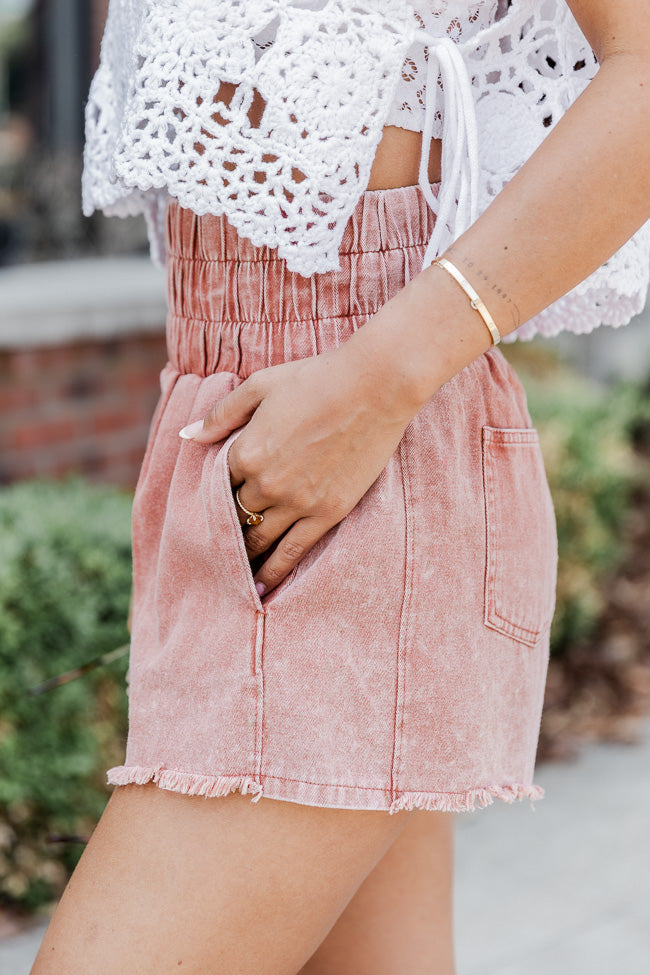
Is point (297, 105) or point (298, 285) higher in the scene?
point (297, 105)

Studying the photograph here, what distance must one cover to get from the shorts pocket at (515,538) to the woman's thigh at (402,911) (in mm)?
328

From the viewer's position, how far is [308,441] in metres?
1.04

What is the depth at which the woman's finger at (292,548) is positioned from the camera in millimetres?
1081

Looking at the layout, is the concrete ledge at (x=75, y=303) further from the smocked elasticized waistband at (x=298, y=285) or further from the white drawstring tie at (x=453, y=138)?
the white drawstring tie at (x=453, y=138)

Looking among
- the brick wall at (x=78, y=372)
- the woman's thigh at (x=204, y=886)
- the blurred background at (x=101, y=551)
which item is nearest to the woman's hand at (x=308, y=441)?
the woman's thigh at (x=204, y=886)

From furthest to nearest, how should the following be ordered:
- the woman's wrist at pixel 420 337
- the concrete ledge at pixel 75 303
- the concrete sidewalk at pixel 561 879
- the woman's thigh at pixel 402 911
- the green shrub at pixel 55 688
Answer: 1. the concrete ledge at pixel 75 303
2. the concrete sidewalk at pixel 561 879
3. the green shrub at pixel 55 688
4. the woman's thigh at pixel 402 911
5. the woman's wrist at pixel 420 337

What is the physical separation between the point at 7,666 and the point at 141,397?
5.61 ft

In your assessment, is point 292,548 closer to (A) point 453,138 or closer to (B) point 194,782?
(B) point 194,782

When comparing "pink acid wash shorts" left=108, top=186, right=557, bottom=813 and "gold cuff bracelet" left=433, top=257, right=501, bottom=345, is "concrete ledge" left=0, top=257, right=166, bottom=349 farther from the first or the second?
"gold cuff bracelet" left=433, top=257, right=501, bottom=345

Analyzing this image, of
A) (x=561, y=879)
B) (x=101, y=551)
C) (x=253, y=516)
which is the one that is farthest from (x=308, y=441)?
(x=561, y=879)

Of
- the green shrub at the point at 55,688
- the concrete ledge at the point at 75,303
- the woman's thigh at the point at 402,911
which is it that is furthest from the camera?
the concrete ledge at the point at 75,303

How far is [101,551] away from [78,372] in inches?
Result: 52.5

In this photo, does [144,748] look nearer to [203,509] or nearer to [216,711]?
[216,711]

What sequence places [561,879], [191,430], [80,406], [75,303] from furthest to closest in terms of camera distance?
1. [80,406]
2. [75,303]
3. [561,879]
4. [191,430]
